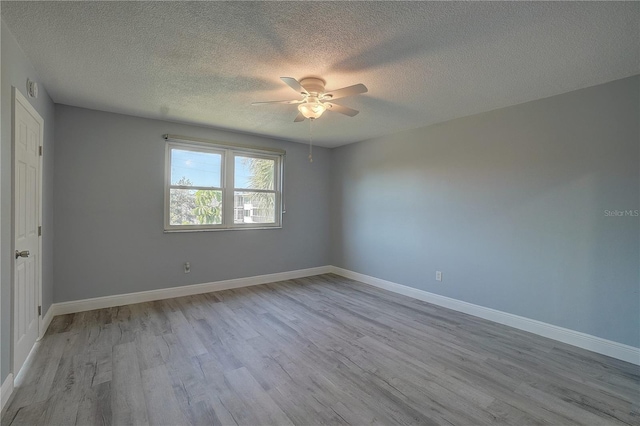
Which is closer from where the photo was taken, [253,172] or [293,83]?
[293,83]

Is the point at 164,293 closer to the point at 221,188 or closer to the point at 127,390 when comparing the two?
the point at 221,188

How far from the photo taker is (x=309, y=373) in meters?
2.27

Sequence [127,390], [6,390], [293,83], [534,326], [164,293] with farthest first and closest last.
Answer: [164,293] → [534,326] → [293,83] → [127,390] → [6,390]

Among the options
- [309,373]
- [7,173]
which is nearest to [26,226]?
[7,173]

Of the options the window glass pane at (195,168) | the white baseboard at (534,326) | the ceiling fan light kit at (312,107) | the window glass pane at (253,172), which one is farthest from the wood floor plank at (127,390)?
the white baseboard at (534,326)

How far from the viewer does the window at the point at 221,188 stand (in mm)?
4160

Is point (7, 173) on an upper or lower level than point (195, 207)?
upper

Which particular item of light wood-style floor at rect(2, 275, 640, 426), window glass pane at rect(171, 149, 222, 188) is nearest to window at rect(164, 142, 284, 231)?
window glass pane at rect(171, 149, 222, 188)

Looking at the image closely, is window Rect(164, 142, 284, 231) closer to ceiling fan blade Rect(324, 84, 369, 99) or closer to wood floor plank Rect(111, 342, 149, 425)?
wood floor plank Rect(111, 342, 149, 425)

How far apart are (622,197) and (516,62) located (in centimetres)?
161

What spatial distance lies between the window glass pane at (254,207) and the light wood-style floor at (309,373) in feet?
5.72

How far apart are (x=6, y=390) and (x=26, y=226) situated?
122cm

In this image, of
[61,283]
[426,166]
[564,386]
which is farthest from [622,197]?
[61,283]

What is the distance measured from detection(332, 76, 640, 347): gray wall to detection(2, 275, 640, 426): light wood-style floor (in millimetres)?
473
